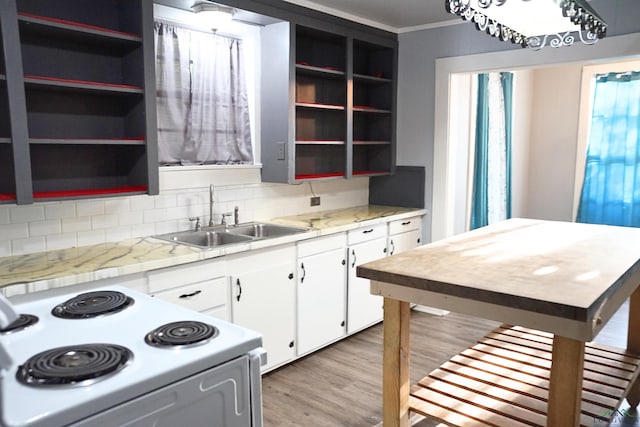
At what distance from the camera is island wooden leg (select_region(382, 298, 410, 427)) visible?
2047mm

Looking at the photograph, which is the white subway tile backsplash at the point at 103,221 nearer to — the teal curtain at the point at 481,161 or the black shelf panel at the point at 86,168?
the black shelf panel at the point at 86,168

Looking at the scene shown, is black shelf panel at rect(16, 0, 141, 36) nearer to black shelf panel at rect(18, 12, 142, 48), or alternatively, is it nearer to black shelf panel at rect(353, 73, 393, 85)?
black shelf panel at rect(18, 12, 142, 48)

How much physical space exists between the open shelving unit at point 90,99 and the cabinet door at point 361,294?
163 cm

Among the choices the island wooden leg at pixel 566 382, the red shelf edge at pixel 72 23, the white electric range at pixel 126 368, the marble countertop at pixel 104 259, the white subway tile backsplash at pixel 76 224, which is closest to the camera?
the white electric range at pixel 126 368

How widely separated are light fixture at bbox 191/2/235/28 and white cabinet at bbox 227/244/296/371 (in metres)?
1.46

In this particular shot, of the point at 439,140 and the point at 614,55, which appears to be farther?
the point at 439,140

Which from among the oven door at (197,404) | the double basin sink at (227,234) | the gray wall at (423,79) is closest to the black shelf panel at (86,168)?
the double basin sink at (227,234)

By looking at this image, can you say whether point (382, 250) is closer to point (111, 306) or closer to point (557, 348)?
point (557, 348)

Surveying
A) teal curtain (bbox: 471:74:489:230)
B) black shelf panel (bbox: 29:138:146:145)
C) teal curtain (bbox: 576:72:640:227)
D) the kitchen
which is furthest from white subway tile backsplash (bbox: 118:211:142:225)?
teal curtain (bbox: 576:72:640:227)

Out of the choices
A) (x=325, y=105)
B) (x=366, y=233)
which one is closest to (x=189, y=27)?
(x=325, y=105)

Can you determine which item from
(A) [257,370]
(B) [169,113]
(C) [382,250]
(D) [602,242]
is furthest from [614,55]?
(A) [257,370]

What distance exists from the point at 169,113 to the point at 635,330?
3004 mm

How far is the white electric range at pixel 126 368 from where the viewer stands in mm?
1030

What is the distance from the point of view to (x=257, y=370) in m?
1.38
